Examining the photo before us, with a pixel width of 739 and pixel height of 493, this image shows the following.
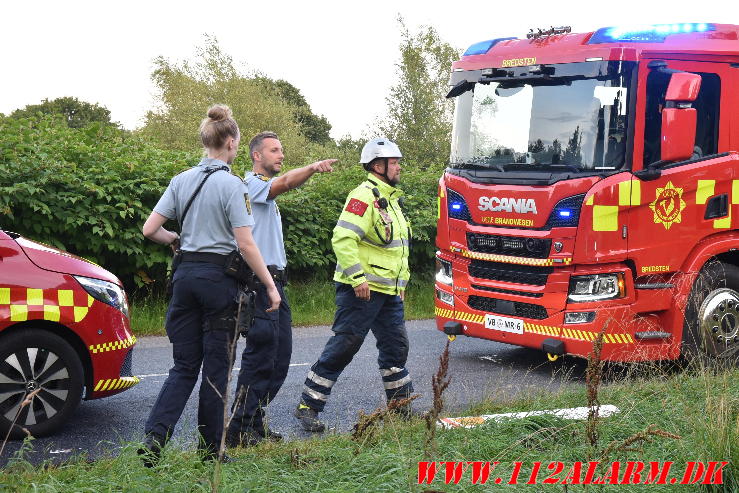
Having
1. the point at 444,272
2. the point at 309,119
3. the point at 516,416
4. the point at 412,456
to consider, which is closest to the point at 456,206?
the point at 444,272

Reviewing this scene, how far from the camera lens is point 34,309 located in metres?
5.46

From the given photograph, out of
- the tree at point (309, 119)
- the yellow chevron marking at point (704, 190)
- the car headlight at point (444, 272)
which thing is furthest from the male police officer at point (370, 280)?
the tree at point (309, 119)

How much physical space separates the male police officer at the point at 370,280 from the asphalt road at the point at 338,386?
1.01ft

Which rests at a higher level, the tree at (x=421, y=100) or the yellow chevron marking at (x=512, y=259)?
the tree at (x=421, y=100)

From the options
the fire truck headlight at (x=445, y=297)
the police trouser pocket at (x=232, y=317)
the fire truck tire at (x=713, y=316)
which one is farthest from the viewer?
the fire truck headlight at (x=445, y=297)

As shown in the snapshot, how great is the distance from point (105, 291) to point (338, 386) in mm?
2329

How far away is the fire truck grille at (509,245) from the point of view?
24.9 ft

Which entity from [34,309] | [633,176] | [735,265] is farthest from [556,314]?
[34,309]

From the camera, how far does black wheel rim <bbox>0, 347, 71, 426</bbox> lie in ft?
17.7

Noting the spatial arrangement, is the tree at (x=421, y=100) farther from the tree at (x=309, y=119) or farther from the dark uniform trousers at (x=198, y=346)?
the dark uniform trousers at (x=198, y=346)

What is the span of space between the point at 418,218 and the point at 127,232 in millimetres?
4880

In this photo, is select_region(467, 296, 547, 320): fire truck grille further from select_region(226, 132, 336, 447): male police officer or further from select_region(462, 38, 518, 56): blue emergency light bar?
select_region(226, 132, 336, 447): male police officer

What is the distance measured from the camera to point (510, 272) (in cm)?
791

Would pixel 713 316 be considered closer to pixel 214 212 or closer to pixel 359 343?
pixel 359 343
